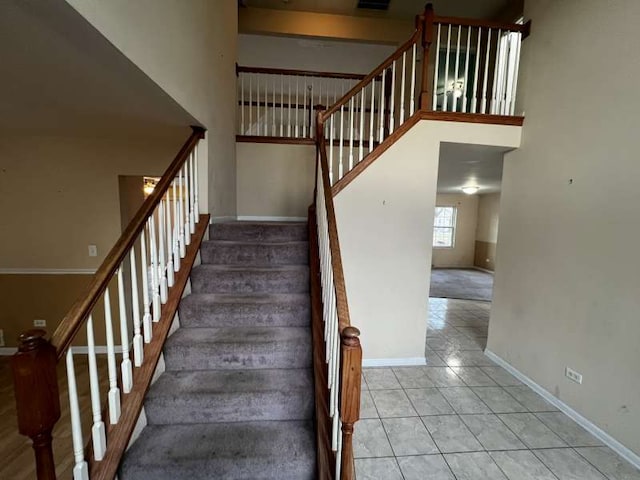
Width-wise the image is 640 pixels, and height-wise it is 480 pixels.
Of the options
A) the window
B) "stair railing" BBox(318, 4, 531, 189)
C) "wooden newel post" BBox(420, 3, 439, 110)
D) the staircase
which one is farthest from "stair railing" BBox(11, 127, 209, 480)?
the window

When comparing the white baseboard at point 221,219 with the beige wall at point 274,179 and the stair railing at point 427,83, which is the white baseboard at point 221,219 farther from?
the stair railing at point 427,83

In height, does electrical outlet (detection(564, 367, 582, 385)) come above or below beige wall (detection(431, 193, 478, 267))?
below

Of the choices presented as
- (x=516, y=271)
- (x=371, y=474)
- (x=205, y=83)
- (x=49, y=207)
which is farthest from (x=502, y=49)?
(x=49, y=207)

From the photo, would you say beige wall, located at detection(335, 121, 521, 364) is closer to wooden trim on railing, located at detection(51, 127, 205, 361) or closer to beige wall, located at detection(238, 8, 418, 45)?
wooden trim on railing, located at detection(51, 127, 205, 361)

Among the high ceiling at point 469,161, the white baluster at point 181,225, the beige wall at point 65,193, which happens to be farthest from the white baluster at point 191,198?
the high ceiling at point 469,161

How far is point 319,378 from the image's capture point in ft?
5.99

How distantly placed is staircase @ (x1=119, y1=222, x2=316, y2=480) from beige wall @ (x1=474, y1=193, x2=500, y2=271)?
7613 millimetres

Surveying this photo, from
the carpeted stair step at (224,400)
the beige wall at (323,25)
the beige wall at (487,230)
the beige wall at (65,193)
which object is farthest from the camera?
the beige wall at (487,230)

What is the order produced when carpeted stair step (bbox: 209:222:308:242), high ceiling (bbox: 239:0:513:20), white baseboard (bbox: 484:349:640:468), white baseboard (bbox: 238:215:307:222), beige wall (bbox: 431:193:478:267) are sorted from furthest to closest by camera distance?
beige wall (bbox: 431:193:478:267) < high ceiling (bbox: 239:0:513:20) < white baseboard (bbox: 238:215:307:222) < carpeted stair step (bbox: 209:222:308:242) < white baseboard (bbox: 484:349:640:468)

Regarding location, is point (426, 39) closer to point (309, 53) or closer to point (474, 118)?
point (474, 118)

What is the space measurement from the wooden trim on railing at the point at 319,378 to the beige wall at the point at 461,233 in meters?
7.43

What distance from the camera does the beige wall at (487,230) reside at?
27.5 ft

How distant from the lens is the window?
30.2 feet

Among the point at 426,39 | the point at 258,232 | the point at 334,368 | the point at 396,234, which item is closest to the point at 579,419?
the point at 396,234
